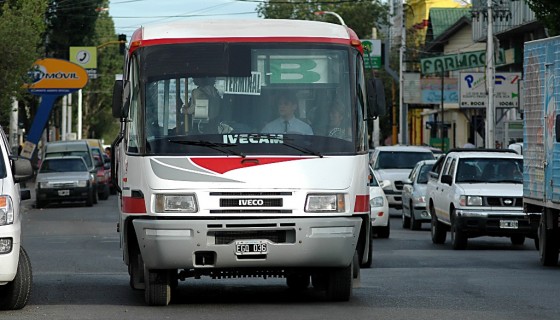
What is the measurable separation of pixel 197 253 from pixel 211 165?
0.82m

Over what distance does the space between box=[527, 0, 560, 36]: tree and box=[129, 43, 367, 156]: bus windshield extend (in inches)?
638

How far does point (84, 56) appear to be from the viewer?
72750mm

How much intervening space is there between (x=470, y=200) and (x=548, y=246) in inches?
164

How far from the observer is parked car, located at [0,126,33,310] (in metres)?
13.0

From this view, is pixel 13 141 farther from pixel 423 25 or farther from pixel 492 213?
pixel 423 25

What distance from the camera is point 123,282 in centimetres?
1723

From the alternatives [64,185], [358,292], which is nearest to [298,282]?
[358,292]

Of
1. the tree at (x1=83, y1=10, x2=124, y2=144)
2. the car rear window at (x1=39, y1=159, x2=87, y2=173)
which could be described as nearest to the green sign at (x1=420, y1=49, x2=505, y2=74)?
the car rear window at (x1=39, y1=159, x2=87, y2=173)

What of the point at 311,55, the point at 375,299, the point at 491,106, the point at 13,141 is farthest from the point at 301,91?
the point at 13,141

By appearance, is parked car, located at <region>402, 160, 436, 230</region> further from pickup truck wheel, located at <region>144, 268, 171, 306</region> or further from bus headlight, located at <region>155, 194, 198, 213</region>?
bus headlight, located at <region>155, 194, 198, 213</region>

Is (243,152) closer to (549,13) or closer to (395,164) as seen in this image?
(549,13)

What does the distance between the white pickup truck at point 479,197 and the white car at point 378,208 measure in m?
1.24

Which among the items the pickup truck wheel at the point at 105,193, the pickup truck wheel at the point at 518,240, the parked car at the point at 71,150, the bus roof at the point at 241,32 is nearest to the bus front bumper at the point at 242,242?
the bus roof at the point at 241,32

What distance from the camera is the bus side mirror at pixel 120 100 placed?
45.4 feet
